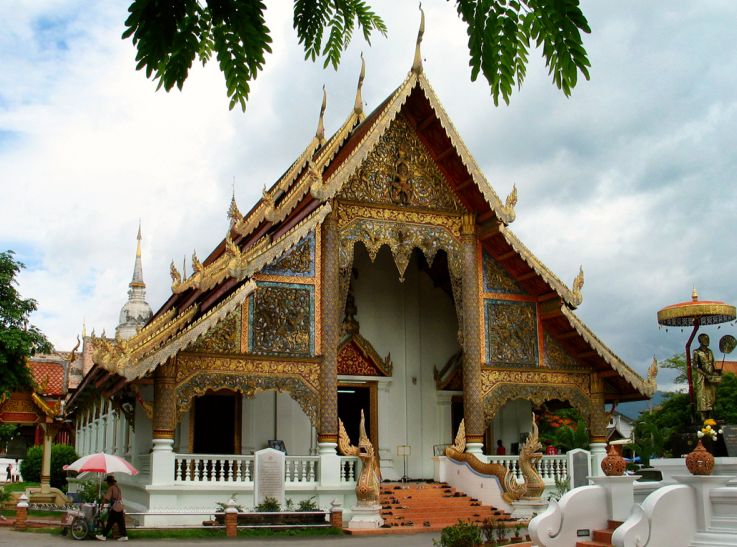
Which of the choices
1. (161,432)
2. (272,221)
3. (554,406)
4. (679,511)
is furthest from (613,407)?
(679,511)

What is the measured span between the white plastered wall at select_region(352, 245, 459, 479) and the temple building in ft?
0.10

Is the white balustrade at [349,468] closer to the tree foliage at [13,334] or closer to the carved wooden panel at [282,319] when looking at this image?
the carved wooden panel at [282,319]

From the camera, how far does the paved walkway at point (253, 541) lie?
11586 mm

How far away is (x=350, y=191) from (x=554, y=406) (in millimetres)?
6990

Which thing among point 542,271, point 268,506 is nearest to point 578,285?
point 542,271

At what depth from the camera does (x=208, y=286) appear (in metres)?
15.3

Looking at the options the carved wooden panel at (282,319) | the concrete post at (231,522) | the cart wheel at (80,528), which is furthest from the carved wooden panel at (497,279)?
the cart wheel at (80,528)

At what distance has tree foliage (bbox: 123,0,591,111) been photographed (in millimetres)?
2096

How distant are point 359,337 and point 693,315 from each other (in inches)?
351

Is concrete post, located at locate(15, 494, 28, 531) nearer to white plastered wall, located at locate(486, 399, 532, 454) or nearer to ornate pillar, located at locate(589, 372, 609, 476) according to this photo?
white plastered wall, located at locate(486, 399, 532, 454)

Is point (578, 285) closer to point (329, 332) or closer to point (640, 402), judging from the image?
point (329, 332)

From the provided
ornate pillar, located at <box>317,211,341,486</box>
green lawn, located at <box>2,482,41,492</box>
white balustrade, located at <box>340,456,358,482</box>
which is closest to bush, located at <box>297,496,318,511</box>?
ornate pillar, located at <box>317,211,341,486</box>

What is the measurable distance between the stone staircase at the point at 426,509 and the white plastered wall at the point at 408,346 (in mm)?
2292

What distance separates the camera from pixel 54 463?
26312 millimetres
